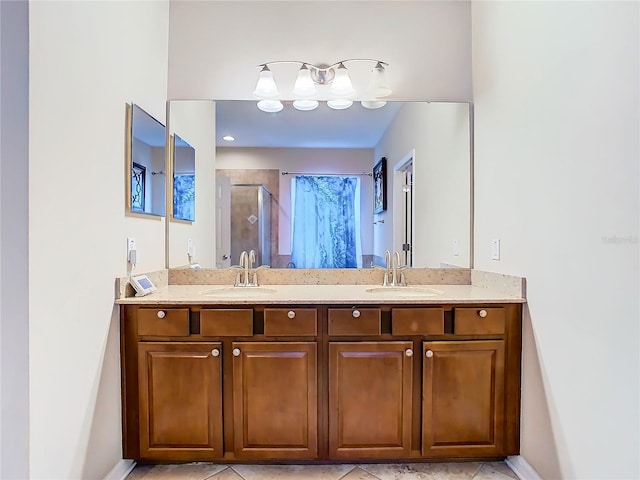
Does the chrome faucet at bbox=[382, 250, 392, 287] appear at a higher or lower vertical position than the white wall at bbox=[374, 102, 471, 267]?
lower

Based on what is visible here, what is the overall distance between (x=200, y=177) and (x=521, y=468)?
231 cm

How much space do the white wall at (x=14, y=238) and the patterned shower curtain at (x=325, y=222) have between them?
4.69ft

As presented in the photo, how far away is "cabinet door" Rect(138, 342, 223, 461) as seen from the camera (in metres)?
1.80

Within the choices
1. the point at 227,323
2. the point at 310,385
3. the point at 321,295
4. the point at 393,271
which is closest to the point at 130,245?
the point at 227,323

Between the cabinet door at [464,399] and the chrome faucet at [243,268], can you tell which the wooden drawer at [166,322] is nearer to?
the chrome faucet at [243,268]

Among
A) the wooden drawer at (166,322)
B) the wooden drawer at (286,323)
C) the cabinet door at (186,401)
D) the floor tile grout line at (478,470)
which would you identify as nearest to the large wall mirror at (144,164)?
the wooden drawer at (166,322)

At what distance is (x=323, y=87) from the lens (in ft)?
7.76

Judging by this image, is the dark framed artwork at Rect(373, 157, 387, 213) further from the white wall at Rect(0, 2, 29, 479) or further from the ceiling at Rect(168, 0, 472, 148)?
the white wall at Rect(0, 2, 29, 479)

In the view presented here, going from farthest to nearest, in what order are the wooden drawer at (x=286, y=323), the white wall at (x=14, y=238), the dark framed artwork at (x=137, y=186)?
the dark framed artwork at (x=137, y=186), the wooden drawer at (x=286, y=323), the white wall at (x=14, y=238)

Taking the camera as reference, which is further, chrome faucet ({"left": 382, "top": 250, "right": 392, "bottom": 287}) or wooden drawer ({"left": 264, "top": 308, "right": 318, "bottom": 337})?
chrome faucet ({"left": 382, "top": 250, "right": 392, "bottom": 287})

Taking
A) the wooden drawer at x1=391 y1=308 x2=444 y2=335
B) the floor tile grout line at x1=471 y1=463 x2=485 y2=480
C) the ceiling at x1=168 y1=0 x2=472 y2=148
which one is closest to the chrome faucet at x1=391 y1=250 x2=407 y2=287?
the wooden drawer at x1=391 y1=308 x2=444 y2=335

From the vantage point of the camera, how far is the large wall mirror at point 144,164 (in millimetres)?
1883

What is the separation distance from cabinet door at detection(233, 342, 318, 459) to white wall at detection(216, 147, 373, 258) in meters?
0.81

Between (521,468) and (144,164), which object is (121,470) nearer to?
(144,164)
